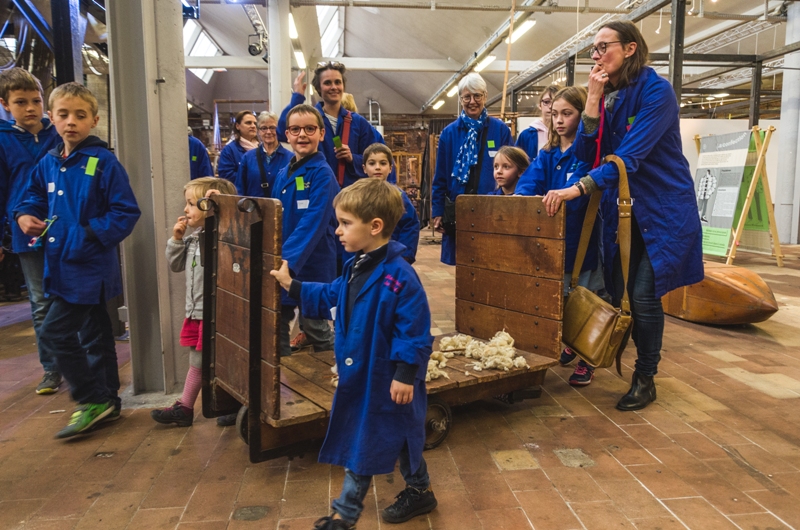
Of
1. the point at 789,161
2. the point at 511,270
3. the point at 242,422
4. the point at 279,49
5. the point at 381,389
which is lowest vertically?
the point at 242,422

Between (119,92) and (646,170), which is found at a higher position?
(119,92)

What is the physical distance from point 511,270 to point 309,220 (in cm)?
119

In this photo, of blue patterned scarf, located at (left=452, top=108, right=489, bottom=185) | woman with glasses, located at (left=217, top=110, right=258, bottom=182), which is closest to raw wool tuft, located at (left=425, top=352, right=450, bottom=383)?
blue patterned scarf, located at (left=452, top=108, right=489, bottom=185)

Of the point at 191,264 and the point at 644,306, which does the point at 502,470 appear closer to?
the point at 644,306

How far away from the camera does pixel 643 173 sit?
3.17 metres

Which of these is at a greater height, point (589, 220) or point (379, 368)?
point (589, 220)

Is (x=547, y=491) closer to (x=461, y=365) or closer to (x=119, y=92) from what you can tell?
(x=461, y=365)

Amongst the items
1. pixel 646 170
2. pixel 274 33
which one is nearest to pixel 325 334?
pixel 646 170

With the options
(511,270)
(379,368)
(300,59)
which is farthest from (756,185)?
(300,59)

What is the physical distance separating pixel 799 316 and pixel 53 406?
245 inches

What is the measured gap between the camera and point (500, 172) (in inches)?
153

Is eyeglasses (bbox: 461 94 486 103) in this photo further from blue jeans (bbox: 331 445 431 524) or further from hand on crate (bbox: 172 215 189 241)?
blue jeans (bbox: 331 445 431 524)

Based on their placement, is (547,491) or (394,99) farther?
(394,99)

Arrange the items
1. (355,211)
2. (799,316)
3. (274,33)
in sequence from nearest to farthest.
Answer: (355,211), (799,316), (274,33)
